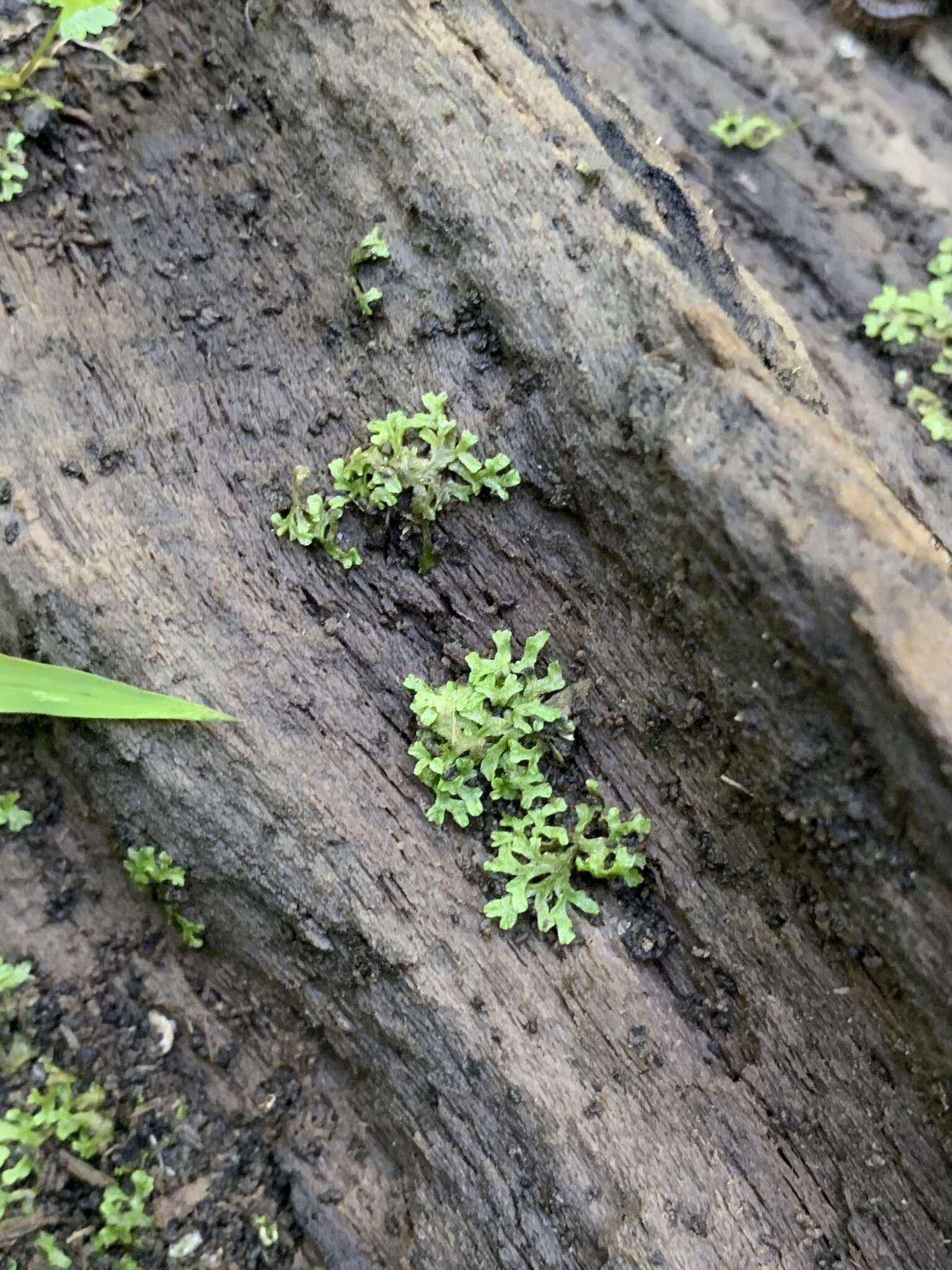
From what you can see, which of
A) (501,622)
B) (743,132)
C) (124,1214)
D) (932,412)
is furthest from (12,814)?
(743,132)

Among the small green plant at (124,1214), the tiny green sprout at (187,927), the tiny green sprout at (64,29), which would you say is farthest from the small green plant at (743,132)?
the small green plant at (124,1214)

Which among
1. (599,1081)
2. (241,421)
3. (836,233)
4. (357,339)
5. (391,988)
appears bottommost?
(391,988)

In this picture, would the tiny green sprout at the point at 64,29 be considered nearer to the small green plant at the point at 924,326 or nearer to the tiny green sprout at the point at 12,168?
the tiny green sprout at the point at 12,168

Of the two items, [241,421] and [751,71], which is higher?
[751,71]

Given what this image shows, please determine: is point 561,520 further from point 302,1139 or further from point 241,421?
point 302,1139

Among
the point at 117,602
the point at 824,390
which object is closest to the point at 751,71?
the point at 824,390

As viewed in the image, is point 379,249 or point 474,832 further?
point 379,249

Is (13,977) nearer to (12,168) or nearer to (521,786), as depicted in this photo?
(521,786)
